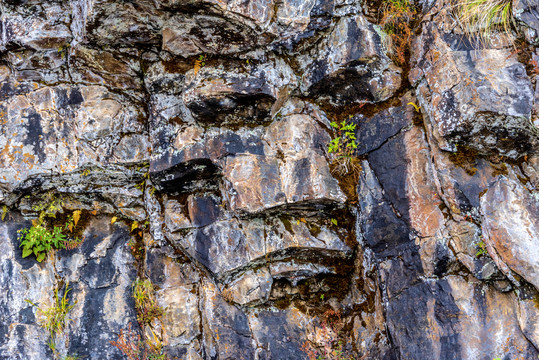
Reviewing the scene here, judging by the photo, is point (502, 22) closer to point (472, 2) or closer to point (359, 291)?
point (472, 2)

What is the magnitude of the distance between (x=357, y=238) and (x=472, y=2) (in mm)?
2828

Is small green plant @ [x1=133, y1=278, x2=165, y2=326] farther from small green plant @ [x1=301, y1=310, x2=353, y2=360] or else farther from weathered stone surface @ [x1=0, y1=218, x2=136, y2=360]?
small green plant @ [x1=301, y1=310, x2=353, y2=360]

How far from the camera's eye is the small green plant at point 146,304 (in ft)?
15.4

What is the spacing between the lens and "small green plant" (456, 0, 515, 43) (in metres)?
3.76

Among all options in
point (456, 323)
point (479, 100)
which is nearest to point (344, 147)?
point (479, 100)

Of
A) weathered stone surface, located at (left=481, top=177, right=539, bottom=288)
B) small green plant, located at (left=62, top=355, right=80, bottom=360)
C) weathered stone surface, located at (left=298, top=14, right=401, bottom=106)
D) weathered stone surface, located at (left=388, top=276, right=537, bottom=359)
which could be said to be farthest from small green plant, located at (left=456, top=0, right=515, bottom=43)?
small green plant, located at (left=62, top=355, right=80, bottom=360)

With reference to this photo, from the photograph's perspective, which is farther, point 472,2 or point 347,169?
point 347,169

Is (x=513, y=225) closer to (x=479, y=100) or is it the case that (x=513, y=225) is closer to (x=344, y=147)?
(x=479, y=100)

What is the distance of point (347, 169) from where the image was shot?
446 centimetres

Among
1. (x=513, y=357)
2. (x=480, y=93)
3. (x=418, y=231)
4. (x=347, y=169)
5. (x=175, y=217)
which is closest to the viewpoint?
(x=513, y=357)

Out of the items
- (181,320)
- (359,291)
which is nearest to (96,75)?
(181,320)

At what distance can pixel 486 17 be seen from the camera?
3814 mm

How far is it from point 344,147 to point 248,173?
3.99 ft

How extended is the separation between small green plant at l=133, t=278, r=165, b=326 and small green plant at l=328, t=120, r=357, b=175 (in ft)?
9.17
